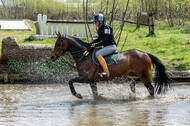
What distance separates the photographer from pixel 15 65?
10.9 metres

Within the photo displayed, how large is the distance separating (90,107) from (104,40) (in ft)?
5.83

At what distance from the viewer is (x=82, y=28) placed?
1593 centimetres

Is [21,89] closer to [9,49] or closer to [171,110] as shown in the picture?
[9,49]

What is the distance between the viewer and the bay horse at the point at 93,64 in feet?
26.9

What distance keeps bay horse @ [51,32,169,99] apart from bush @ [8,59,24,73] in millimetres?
3111

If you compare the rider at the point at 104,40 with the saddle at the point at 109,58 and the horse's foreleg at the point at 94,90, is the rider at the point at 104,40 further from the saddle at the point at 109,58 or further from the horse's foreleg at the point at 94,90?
the horse's foreleg at the point at 94,90

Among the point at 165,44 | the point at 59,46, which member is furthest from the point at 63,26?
the point at 59,46

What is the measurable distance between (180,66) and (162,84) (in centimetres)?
274

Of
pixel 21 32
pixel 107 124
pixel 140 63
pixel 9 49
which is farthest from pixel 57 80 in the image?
pixel 21 32

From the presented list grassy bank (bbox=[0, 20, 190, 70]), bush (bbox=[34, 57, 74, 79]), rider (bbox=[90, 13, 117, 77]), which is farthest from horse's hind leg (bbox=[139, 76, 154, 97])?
bush (bbox=[34, 57, 74, 79])

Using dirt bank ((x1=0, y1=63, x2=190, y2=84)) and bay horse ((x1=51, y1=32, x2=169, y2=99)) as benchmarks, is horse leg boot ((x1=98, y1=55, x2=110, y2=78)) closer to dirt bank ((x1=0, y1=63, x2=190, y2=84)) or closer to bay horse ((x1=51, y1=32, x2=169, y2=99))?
bay horse ((x1=51, y1=32, x2=169, y2=99))

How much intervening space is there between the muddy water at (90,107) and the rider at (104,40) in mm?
1056

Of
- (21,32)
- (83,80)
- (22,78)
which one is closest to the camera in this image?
(83,80)

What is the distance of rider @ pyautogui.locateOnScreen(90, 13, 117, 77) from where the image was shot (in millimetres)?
7824
